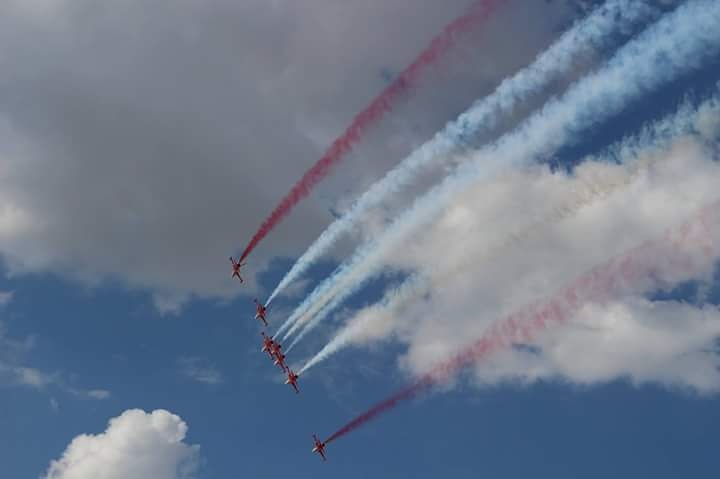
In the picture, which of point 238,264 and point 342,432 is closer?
point 342,432

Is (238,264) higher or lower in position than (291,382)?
higher

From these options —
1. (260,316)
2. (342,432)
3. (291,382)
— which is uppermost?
(260,316)

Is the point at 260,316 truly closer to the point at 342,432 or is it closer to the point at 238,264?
the point at 238,264

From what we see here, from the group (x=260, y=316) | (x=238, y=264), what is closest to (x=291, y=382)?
(x=260, y=316)

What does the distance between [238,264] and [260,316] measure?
5760 mm

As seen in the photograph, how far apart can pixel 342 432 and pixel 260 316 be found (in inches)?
643

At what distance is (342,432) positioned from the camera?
68.4 meters

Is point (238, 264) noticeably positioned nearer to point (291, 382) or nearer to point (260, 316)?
point (260, 316)

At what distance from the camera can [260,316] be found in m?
79.8

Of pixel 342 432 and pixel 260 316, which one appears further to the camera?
pixel 260 316

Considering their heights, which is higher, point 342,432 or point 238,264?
point 238,264

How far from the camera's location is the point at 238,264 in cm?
7762

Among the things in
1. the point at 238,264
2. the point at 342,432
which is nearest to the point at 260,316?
the point at 238,264

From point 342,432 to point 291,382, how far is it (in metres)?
14.3
